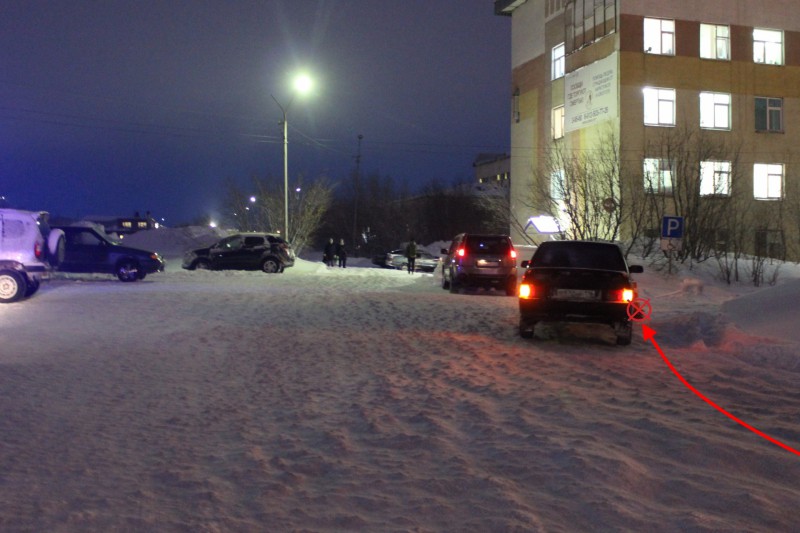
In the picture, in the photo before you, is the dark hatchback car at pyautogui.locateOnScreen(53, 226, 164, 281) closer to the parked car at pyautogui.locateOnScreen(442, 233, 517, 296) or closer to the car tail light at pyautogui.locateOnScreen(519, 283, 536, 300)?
the parked car at pyautogui.locateOnScreen(442, 233, 517, 296)

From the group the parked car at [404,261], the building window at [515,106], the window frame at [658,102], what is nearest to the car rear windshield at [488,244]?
the window frame at [658,102]

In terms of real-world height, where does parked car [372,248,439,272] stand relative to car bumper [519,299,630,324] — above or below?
above

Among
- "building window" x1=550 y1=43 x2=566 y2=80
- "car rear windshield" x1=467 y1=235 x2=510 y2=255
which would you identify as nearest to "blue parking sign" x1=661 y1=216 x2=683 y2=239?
"car rear windshield" x1=467 y1=235 x2=510 y2=255

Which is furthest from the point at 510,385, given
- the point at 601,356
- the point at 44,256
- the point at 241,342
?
Answer: the point at 44,256

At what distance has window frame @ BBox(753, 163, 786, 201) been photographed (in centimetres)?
3662

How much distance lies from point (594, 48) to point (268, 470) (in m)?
35.1

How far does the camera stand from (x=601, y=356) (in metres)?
10.5

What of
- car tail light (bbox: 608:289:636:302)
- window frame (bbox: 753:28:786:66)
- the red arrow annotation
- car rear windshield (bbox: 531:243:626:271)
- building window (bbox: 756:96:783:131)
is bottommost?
the red arrow annotation

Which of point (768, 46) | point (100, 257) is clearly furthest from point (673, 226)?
point (768, 46)

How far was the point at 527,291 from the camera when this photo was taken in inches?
453

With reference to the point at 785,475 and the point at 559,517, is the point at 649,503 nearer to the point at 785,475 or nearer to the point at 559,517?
the point at 559,517

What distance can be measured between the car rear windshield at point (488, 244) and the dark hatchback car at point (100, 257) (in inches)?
422

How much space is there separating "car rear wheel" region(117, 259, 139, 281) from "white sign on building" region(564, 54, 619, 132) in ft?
74.5

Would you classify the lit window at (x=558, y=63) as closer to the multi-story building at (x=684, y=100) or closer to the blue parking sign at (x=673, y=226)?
the multi-story building at (x=684, y=100)
